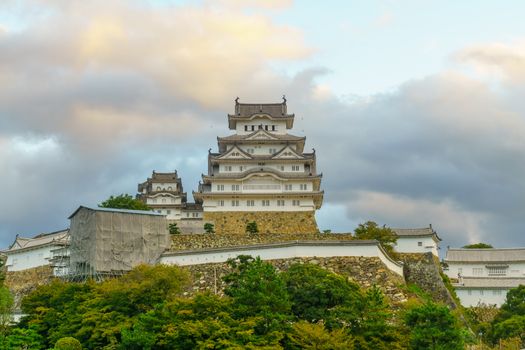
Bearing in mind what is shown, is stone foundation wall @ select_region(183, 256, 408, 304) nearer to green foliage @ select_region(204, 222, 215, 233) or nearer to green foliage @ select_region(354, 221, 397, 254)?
green foliage @ select_region(354, 221, 397, 254)

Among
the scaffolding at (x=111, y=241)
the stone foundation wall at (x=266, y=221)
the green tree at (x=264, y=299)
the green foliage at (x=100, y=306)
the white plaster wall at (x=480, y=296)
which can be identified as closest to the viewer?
the green tree at (x=264, y=299)

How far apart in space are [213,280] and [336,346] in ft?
42.3

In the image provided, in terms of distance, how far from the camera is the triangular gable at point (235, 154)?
54.2 m

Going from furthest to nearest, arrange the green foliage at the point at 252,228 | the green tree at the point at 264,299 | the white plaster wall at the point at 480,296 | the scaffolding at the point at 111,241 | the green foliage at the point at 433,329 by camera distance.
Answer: the white plaster wall at the point at 480,296
the green foliage at the point at 252,228
the scaffolding at the point at 111,241
the green tree at the point at 264,299
the green foliage at the point at 433,329

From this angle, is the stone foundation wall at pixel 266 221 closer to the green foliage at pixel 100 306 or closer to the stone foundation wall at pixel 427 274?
the stone foundation wall at pixel 427 274

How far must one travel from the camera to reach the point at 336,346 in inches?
1045

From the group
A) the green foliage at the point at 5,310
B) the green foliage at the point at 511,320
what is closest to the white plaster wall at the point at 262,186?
the green foliage at the point at 511,320

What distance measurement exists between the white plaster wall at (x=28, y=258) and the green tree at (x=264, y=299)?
19202 mm

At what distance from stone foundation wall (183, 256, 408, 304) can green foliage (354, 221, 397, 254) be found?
3.91 meters

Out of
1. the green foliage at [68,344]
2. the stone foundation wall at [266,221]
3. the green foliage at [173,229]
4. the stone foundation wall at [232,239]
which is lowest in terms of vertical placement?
the green foliage at [68,344]

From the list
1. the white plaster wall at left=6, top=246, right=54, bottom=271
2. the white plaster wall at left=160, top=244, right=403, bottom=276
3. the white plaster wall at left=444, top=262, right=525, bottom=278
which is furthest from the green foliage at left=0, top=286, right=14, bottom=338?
the white plaster wall at left=444, top=262, right=525, bottom=278

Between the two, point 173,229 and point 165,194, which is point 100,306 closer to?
point 173,229

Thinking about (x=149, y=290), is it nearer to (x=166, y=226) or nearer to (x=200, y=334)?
(x=200, y=334)

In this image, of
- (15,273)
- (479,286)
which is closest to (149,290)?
(15,273)
